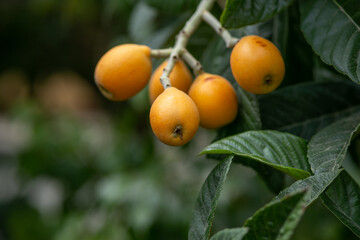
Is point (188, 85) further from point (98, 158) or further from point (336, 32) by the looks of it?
point (98, 158)

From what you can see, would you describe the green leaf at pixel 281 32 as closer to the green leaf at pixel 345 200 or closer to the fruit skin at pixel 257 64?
the fruit skin at pixel 257 64

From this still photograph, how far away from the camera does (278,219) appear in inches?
21.0

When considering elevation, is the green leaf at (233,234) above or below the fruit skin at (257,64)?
below

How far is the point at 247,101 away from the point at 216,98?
0.33ft

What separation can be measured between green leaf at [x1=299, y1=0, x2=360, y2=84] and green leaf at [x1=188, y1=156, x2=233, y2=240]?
27 cm

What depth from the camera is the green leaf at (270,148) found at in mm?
708

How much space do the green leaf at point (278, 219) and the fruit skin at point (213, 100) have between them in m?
0.28

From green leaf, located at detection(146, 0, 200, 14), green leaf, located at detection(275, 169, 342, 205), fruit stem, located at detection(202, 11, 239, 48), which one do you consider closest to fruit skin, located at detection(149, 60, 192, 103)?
fruit stem, located at detection(202, 11, 239, 48)

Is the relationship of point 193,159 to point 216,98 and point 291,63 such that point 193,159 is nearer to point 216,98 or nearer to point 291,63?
point 291,63

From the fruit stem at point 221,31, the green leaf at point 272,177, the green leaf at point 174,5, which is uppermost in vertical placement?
the fruit stem at point 221,31

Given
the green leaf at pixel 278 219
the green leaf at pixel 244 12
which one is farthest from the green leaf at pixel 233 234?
the green leaf at pixel 244 12

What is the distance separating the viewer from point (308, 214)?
179 centimetres

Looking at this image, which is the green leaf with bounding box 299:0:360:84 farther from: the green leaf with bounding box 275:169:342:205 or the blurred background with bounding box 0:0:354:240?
the blurred background with bounding box 0:0:354:240

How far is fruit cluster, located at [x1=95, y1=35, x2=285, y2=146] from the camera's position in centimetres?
71
